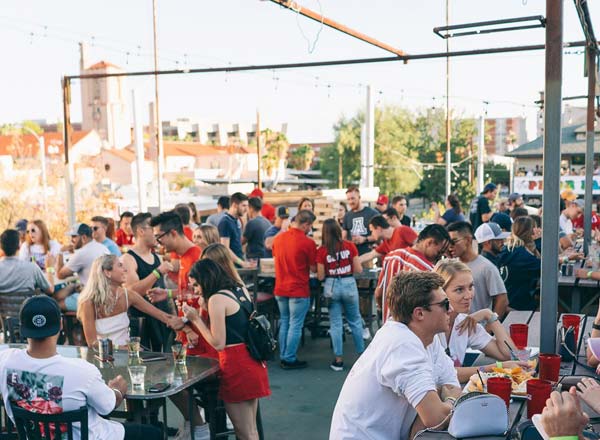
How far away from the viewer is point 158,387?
3.84 meters

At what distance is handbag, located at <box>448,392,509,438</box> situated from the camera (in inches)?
95.0

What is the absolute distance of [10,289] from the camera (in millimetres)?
6598

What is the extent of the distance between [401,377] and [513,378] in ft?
3.68

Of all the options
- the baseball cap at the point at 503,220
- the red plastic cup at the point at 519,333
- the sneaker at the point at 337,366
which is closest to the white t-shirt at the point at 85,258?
the sneaker at the point at 337,366

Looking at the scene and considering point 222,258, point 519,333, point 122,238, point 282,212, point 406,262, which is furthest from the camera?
point 122,238

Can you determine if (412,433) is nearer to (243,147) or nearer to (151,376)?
(151,376)

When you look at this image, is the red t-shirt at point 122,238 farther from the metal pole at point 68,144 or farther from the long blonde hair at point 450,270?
the long blonde hair at point 450,270

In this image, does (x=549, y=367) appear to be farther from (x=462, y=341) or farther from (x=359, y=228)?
(x=359, y=228)

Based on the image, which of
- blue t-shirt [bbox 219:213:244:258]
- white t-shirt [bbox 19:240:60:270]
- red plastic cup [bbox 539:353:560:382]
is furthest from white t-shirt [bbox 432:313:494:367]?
white t-shirt [bbox 19:240:60:270]

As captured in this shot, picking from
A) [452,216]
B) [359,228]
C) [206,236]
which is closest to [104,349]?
[206,236]

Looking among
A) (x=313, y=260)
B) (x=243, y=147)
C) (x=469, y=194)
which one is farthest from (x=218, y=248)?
(x=243, y=147)

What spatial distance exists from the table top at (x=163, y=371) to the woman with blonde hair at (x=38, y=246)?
371 centimetres

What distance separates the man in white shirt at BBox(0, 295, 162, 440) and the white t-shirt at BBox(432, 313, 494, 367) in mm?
2022

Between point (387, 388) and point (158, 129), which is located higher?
point (158, 129)
